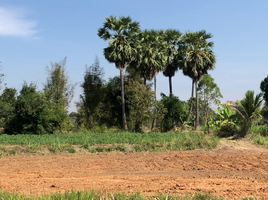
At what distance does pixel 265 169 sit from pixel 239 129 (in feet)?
45.6

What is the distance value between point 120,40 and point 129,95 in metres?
6.18

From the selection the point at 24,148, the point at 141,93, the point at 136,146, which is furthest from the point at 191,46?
the point at 24,148

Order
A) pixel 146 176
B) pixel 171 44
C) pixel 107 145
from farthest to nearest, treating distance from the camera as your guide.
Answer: pixel 171 44
pixel 107 145
pixel 146 176

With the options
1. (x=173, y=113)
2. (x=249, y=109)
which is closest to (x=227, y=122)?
(x=249, y=109)

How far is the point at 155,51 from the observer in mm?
41625

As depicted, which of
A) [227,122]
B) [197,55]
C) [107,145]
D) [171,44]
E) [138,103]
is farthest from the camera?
[171,44]

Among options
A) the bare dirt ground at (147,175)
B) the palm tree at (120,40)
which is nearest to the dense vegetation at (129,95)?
the palm tree at (120,40)

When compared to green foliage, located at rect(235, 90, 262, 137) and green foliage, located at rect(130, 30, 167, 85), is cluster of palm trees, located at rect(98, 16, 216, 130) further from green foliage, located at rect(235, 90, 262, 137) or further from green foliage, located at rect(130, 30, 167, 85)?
green foliage, located at rect(235, 90, 262, 137)

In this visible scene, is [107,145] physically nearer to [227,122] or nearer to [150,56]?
[227,122]

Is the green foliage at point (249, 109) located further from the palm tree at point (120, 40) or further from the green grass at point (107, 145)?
the palm tree at point (120, 40)

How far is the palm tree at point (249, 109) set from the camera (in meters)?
25.5

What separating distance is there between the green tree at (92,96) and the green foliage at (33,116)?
815 centimetres

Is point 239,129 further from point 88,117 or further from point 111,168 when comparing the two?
point 88,117

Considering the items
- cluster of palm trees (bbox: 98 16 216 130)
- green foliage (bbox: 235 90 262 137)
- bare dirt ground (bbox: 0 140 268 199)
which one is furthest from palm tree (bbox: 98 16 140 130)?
bare dirt ground (bbox: 0 140 268 199)
